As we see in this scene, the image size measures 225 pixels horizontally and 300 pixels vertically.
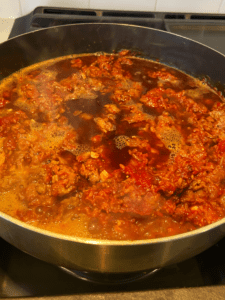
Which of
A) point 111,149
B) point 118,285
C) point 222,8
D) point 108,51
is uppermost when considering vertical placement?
point 222,8

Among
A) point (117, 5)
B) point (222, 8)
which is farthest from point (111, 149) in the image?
point (222, 8)

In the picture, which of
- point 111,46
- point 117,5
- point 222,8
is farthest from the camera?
point 222,8

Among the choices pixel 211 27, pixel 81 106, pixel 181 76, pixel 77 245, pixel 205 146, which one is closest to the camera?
pixel 77 245

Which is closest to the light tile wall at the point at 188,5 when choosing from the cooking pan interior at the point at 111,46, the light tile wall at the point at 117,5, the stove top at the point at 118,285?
the light tile wall at the point at 117,5

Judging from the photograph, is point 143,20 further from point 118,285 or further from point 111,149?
point 118,285

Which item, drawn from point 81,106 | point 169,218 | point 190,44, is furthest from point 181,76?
point 169,218

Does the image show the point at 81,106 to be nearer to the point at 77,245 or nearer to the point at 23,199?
the point at 23,199

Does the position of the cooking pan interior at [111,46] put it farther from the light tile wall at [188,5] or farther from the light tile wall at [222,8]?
the light tile wall at [222,8]
